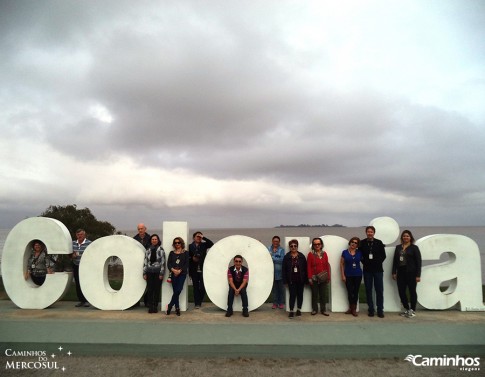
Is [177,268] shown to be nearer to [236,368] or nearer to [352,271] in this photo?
[236,368]

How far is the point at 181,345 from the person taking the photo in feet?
19.3

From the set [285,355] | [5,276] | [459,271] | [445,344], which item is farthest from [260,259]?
[5,276]

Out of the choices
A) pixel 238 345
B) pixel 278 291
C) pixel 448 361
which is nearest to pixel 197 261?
pixel 278 291

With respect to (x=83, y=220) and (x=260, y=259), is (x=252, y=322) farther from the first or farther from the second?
(x=83, y=220)

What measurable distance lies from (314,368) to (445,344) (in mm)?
2576

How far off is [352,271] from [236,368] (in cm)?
369

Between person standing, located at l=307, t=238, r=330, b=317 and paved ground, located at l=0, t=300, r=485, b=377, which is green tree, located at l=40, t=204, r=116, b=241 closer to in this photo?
paved ground, located at l=0, t=300, r=485, b=377

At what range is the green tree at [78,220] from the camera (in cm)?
1948

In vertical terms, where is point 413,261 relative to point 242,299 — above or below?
above

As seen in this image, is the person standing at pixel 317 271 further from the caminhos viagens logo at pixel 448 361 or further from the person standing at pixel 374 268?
the caminhos viagens logo at pixel 448 361

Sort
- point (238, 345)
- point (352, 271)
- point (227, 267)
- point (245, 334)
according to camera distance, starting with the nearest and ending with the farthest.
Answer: point (238, 345)
point (245, 334)
point (352, 271)
point (227, 267)

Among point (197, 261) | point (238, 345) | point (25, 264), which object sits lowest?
point (238, 345)

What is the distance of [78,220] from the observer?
19734 millimetres

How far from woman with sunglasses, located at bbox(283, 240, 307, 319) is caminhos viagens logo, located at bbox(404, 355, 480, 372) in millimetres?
2516
